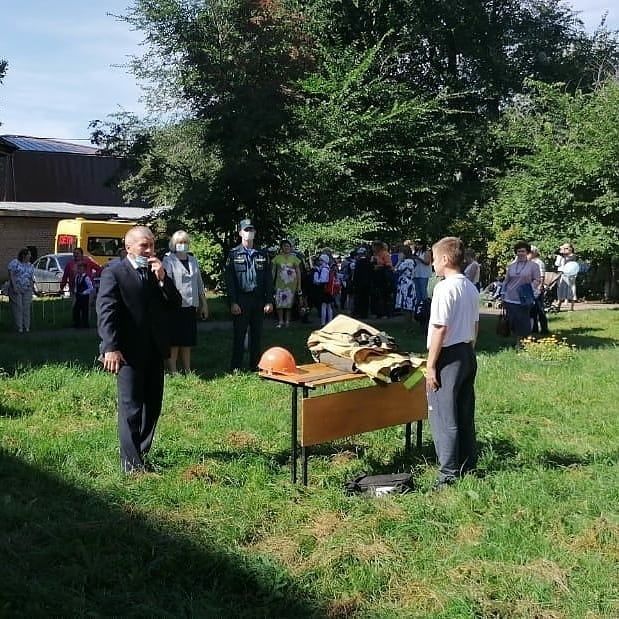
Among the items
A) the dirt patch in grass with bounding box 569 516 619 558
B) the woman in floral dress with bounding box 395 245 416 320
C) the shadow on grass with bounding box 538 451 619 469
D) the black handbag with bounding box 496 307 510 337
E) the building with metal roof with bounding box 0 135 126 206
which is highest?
the building with metal roof with bounding box 0 135 126 206

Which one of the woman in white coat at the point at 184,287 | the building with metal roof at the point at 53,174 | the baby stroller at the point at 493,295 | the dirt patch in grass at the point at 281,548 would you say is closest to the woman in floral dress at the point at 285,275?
the woman in white coat at the point at 184,287

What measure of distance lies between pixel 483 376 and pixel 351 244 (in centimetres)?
1193

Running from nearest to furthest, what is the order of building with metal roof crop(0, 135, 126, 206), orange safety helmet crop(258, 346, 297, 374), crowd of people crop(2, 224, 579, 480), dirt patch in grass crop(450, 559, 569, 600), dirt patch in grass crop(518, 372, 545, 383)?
dirt patch in grass crop(450, 559, 569, 600) < crowd of people crop(2, 224, 579, 480) < orange safety helmet crop(258, 346, 297, 374) < dirt patch in grass crop(518, 372, 545, 383) < building with metal roof crop(0, 135, 126, 206)

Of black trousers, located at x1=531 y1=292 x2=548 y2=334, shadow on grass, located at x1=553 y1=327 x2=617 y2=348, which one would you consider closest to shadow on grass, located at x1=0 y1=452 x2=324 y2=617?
shadow on grass, located at x1=553 y1=327 x2=617 y2=348

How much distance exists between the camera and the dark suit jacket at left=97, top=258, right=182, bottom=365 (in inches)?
217

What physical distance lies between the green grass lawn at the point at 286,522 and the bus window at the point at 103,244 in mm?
20236

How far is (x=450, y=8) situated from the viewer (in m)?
28.4

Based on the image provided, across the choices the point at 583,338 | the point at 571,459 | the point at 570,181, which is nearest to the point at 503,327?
the point at 583,338

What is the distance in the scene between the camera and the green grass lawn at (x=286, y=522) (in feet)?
12.7

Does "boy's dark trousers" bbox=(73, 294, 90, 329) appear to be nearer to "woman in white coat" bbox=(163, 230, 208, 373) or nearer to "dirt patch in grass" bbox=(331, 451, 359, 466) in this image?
"woman in white coat" bbox=(163, 230, 208, 373)

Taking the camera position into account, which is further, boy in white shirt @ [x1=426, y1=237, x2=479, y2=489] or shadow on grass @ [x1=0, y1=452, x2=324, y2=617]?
boy in white shirt @ [x1=426, y1=237, x2=479, y2=489]

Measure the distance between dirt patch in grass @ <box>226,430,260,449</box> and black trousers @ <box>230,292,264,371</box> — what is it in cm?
284

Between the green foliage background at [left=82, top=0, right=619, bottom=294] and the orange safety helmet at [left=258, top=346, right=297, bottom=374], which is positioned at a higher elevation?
the green foliage background at [left=82, top=0, right=619, bottom=294]

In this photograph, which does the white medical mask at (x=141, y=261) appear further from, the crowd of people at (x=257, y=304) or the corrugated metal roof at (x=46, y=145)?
the corrugated metal roof at (x=46, y=145)
